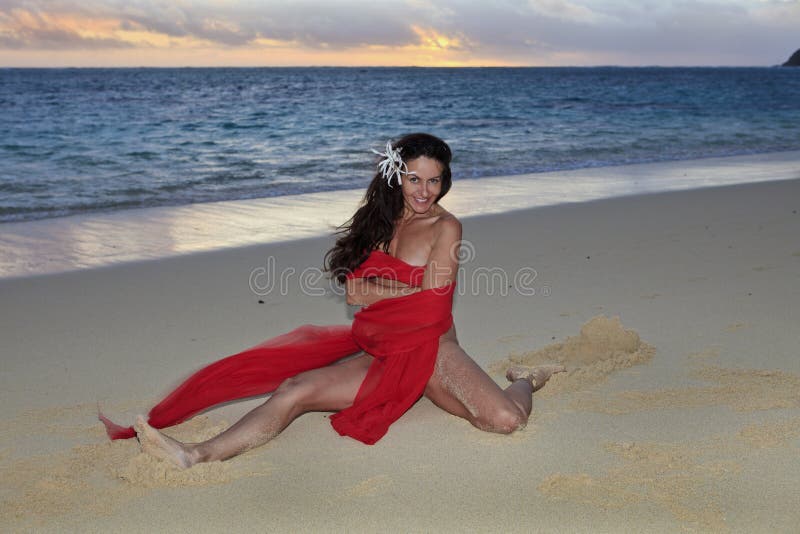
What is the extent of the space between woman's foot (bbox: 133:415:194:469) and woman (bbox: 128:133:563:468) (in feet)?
0.82

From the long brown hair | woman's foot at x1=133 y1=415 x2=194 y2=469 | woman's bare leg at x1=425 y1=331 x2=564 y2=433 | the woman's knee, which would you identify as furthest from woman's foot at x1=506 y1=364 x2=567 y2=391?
woman's foot at x1=133 y1=415 x2=194 y2=469

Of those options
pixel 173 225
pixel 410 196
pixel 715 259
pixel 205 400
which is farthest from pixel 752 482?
pixel 173 225

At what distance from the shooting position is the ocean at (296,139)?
11.3 meters

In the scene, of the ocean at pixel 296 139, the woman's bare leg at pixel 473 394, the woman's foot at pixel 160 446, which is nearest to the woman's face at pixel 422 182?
the woman's bare leg at pixel 473 394

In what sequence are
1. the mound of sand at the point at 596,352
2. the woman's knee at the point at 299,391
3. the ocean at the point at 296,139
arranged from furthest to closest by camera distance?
1. the ocean at the point at 296,139
2. the mound of sand at the point at 596,352
3. the woman's knee at the point at 299,391

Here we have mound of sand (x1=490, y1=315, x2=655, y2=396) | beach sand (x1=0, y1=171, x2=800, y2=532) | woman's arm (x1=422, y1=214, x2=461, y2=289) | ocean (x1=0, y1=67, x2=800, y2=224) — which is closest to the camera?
beach sand (x1=0, y1=171, x2=800, y2=532)

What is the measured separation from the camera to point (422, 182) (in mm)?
3799

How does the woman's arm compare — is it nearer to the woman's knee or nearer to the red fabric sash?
the red fabric sash

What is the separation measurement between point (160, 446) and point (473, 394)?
132cm

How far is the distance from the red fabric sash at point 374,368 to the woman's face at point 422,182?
0.97 ft

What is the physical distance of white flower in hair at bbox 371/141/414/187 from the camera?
3793 millimetres

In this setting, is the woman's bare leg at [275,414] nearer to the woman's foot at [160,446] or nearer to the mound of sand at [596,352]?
the woman's foot at [160,446]

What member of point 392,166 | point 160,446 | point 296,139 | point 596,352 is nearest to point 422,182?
point 392,166

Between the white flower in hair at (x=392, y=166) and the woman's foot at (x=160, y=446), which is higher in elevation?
the white flower in hair at (x=392, y=166)
